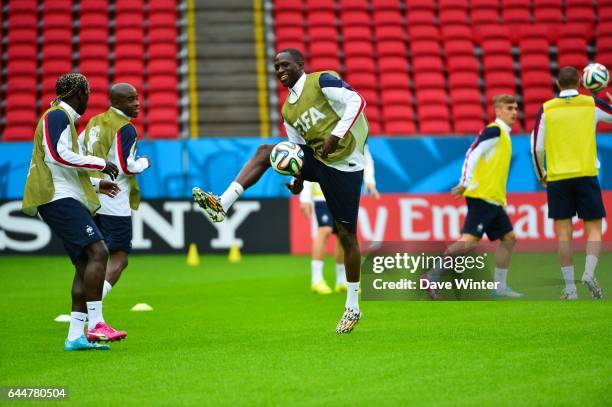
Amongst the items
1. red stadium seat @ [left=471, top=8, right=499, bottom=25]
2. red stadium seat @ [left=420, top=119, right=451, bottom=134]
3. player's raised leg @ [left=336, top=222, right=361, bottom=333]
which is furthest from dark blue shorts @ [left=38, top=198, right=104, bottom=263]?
red stadium seat @ [left=471, top=8, right=499, bottom=25]

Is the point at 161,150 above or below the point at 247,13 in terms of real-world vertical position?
below

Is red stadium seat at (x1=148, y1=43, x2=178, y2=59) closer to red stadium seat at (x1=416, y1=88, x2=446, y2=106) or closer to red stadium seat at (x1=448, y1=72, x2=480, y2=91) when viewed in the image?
red stadium seat at (x1=416, y1=88, x2=446, y2=106)

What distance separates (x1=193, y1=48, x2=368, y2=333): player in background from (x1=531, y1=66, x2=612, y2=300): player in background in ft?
9.85

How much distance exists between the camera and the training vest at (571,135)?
35.1 feet

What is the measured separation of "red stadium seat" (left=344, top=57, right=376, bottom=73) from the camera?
22359 millimetres

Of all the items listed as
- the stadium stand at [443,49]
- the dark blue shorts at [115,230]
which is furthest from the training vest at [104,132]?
the stadium stand at [443,49]

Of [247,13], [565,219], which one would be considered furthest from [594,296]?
[247,13]

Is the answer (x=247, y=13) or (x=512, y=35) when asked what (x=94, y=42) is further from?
(x=512, y=35)

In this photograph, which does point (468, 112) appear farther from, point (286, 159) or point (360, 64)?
point (286, 159)

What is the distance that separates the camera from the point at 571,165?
421 inches

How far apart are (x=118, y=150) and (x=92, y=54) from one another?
1421 centimetres

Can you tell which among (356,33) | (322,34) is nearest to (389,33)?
(356,33)

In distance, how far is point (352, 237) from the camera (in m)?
8.66

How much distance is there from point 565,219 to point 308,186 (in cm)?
343
